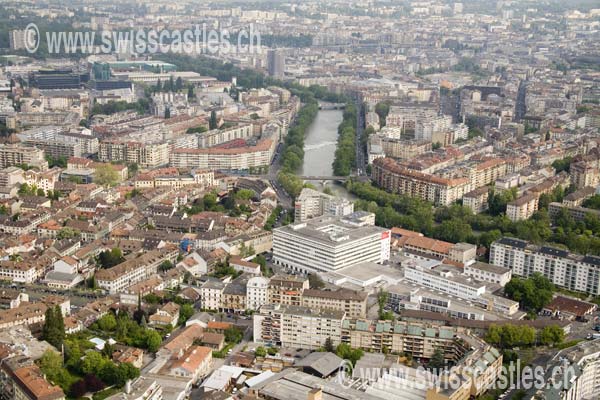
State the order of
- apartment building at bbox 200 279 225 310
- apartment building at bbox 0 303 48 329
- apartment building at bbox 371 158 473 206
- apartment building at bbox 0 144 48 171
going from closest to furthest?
apartment building at bbox 0 303 48 329
apartment building at bbox 200 279 225 310
apartment building at bbox 371 158 473 206
apartment building at bbox 0 144 48 171

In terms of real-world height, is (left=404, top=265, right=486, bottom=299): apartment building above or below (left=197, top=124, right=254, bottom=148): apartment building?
below

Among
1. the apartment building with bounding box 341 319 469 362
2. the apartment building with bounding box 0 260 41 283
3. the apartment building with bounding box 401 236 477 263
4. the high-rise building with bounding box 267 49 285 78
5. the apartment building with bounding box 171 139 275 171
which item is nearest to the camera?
the apartment building with bounding box 341 319 469 362

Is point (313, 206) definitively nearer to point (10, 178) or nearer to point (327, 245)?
point (327, 245)

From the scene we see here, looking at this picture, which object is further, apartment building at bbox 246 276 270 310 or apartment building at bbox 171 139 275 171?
apartment building at bbox 171 139 275 171

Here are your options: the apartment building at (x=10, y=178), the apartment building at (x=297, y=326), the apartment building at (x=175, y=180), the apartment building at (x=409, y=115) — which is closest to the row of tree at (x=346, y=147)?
the apartment building at (x=409, y=115)

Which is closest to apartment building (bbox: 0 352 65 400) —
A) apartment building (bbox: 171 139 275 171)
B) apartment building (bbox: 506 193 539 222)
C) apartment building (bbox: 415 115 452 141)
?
apartment building (bbox: 506 193 539 222)

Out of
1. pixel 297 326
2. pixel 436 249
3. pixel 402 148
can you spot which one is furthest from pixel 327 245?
pixel 402 148

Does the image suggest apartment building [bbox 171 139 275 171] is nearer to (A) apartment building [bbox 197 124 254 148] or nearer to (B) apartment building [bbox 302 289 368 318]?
(A) apartment building [bbox 197 124 254 148]

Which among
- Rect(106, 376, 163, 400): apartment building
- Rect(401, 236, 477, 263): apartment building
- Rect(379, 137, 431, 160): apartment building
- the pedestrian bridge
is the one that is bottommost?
Rect(401, 236, 477, 263): apartment building
